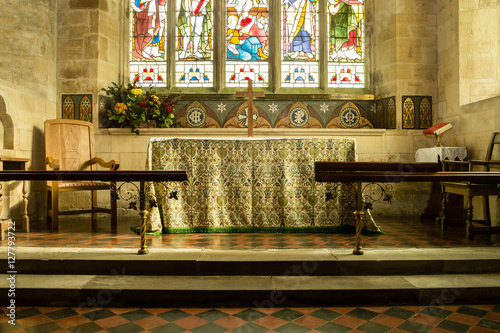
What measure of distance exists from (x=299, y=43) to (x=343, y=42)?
73 cm

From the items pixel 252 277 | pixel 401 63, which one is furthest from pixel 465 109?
pixel 252 277

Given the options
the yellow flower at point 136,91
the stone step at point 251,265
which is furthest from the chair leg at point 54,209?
the yellow flower at point 136,91

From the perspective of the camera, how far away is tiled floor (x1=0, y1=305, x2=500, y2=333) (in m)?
2.22

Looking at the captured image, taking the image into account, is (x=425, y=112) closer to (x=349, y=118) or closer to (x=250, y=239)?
(x=349, y=118)

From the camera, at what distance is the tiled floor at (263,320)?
2221 mm

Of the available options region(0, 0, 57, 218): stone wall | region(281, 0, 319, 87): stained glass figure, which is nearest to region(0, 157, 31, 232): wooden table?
region(0, 0, 57, 218): stone wall

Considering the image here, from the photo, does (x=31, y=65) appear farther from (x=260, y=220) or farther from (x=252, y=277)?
(x=252, y=277)

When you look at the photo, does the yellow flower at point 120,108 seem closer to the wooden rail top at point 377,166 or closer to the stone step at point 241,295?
the stone step at point 241,295

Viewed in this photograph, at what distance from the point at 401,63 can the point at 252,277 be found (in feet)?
14.9

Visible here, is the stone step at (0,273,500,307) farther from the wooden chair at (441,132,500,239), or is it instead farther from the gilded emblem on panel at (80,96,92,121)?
the gilded emblem on panel at (80,96,92,121)

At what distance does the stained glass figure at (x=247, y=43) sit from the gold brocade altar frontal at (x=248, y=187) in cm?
260

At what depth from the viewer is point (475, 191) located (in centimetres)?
393

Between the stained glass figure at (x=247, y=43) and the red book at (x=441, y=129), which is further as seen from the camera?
the stained glass figure at (x=247, y=43)

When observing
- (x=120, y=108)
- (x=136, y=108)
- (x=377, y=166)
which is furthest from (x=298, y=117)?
(x=377, y=166)
